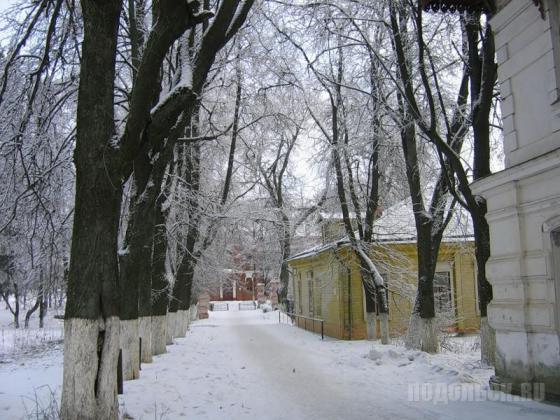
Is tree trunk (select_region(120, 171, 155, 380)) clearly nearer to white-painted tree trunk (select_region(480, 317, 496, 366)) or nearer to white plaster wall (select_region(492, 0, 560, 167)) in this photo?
white plaster wall (select_region(492, 0, 560, 167))

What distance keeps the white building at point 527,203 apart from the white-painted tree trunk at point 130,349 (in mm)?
6481

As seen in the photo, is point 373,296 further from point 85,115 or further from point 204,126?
point 85,115

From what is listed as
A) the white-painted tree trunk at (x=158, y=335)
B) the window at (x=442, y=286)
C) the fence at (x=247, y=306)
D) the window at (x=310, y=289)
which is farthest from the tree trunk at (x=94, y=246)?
the fence at (x=247, y=306)

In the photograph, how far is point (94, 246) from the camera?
5.71 metres

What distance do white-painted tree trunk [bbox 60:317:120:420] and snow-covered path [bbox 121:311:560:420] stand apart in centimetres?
142

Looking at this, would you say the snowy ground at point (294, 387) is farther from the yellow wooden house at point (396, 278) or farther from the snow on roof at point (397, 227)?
the snow on roof at point (397, 227)

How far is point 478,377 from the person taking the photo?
30.8 ft

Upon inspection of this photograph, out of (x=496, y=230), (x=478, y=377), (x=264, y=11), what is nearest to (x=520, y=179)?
(x=496, y=230)

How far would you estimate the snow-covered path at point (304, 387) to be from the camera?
7.03 metres

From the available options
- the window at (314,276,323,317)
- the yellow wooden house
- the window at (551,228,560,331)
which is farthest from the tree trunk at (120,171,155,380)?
the window at (314,276,323,317)

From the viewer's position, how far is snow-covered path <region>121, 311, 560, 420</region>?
7027mm

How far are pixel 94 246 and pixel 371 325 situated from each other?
526 inches

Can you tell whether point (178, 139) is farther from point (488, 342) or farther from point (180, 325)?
point (180, 325)

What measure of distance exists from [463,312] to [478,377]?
11628 millimetres
